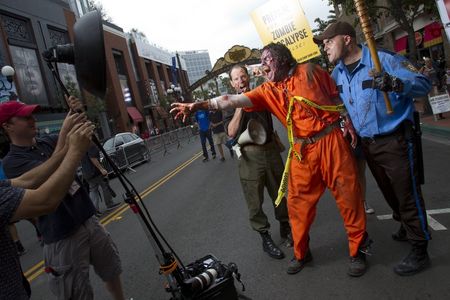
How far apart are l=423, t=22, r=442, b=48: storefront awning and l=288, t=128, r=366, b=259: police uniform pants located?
22.2 metres

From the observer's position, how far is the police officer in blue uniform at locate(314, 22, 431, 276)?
327cm

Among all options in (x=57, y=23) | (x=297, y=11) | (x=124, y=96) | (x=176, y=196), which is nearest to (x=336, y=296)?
(x=297, y=11)

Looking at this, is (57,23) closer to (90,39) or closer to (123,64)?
(123,64)

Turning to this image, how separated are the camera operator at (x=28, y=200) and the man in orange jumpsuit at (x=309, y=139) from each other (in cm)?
156

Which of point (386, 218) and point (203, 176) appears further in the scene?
point (203, 176)

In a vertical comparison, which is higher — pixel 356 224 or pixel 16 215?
pixel 16 215

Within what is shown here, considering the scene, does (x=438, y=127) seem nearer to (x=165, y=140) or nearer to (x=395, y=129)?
(x=395, y=129)

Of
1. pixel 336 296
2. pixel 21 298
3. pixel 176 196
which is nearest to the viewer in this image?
pixel 21 298

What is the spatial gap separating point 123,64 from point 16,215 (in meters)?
41.7

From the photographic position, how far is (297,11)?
7012 mm

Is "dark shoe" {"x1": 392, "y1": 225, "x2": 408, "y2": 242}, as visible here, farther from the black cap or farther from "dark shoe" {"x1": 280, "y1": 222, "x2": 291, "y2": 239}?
the black cap

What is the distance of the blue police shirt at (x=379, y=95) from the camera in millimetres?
3160

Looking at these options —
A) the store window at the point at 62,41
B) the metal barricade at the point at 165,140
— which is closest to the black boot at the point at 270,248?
the metal barricade at the point at 165,140

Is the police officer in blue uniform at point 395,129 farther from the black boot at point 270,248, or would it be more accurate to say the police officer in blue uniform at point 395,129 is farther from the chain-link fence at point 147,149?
the chain-link fence at point 147,149
